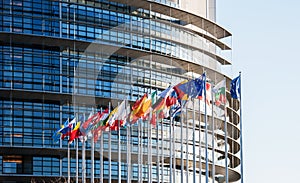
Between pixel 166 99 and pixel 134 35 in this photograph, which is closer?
pixel 166 99

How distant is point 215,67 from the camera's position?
100m

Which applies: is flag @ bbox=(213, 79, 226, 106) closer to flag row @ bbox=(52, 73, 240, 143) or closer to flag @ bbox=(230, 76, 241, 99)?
flag row @ bbox=(52, 73, 240, 143)

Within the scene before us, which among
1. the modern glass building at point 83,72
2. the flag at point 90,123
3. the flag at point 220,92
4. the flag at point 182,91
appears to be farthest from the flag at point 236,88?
the modern glass building at point 83,72

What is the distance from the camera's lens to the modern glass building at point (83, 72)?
278ft

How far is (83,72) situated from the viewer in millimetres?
88375

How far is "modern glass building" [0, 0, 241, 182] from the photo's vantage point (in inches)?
3339

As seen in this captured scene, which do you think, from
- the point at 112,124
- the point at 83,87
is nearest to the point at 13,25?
the point at 83,87

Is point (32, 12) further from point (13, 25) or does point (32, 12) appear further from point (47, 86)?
point (47, 86)

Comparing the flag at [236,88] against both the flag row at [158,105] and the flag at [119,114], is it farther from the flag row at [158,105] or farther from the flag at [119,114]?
the flag at [119,114]

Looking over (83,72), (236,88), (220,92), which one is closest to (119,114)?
(220,92)

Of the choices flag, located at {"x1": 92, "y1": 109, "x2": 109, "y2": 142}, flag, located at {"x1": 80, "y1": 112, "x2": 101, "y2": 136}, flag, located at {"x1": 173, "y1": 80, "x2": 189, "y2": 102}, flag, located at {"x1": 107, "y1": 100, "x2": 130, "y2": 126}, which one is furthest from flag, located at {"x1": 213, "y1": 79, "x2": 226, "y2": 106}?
flag, located at {"x1": 80, "y1": 112, "x2": 101, "y2": 136}

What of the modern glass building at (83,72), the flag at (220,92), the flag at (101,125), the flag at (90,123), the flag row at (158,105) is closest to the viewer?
the flag row at (158,105)

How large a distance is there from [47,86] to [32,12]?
25.3 feet

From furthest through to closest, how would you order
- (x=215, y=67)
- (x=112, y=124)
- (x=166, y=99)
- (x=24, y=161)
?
(x=215, y=67)
(x=24, y=161)
(x=112, y=124)
(x=166, y=99)
